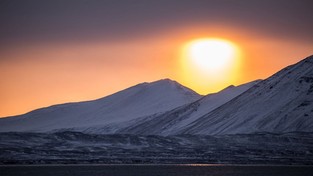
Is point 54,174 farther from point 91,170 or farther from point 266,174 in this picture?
point 266,174

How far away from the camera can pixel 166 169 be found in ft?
643

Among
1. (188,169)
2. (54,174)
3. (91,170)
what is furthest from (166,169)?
(54,174)

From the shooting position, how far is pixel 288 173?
183625 millimetres

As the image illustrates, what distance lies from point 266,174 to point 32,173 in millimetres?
45196

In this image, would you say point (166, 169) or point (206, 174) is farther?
point (166, 169)

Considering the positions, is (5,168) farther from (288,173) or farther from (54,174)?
(288,173)

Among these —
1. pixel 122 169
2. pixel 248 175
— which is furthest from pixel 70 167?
pixel 248 175

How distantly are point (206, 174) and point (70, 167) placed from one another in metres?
35.2

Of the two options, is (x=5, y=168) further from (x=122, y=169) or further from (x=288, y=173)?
(x=288, y=173)

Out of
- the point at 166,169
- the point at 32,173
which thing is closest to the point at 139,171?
the point at 166,169

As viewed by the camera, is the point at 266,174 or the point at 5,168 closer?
the point at 266,174

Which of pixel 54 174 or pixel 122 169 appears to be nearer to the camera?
pixel 54 174

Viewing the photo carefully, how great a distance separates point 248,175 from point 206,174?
8.80 metres

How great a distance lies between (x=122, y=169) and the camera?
197625 millimetres
